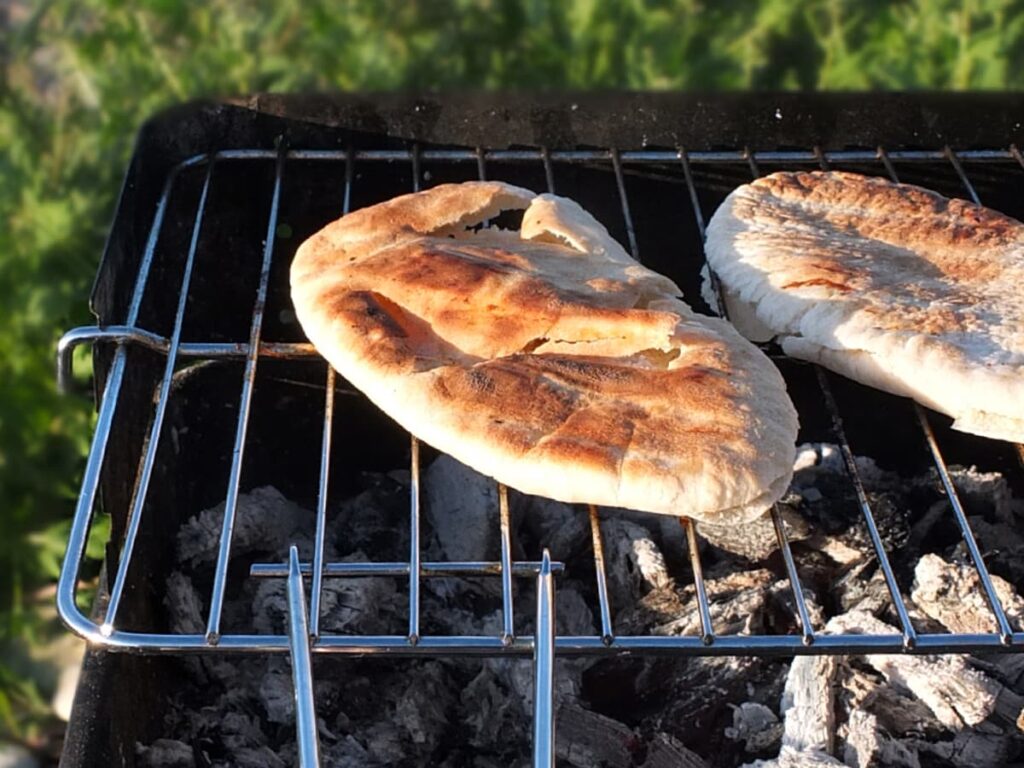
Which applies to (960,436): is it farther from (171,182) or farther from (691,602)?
(171,182)

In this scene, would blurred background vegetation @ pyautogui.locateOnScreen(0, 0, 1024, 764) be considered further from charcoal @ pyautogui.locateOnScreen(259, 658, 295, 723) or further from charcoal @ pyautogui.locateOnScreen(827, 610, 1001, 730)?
charcoal @ pyautogui.locateOnScreen(827, 610, 1001, 730)

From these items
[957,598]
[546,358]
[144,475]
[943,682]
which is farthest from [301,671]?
[957,598]

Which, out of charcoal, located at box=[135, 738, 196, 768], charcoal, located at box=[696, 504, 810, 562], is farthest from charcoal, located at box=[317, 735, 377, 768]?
charcoal, located at box=[696, 504, 810, 562]

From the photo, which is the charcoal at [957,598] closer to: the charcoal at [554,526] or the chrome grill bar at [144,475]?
the charcoal at [554,526]

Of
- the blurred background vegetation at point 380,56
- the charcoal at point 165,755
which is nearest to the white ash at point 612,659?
the charcoal at point 165,755

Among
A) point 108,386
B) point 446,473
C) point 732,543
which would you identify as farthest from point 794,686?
point 108,386

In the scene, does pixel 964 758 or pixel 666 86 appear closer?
pixel 964 758
